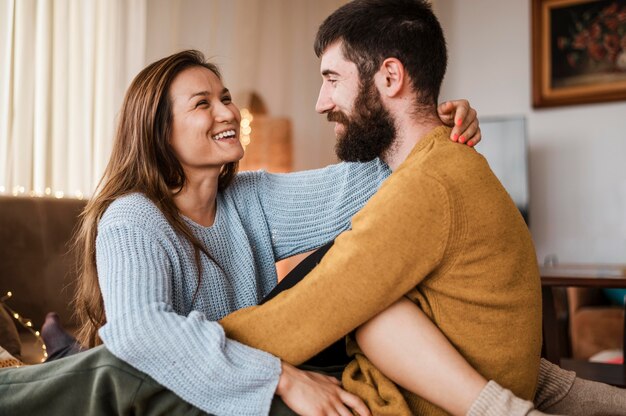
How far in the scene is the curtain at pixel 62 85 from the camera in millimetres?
2545

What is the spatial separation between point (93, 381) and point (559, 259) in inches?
154

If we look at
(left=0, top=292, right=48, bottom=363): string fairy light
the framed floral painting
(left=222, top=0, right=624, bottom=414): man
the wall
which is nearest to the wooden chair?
(left=222, top=0, right=624, bottom=414): man

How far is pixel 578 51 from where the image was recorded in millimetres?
4359

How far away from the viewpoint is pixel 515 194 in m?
4.23

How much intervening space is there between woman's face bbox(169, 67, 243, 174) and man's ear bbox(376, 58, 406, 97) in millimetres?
359

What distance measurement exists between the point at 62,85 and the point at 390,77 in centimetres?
178

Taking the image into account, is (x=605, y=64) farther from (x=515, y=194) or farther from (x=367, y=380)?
(x=367, y=380)

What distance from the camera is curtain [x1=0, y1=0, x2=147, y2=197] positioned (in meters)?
2.54

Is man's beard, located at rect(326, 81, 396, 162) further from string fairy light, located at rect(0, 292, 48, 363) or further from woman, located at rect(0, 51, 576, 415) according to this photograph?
string fairy light, located at rect(0, 292, 48, 363)

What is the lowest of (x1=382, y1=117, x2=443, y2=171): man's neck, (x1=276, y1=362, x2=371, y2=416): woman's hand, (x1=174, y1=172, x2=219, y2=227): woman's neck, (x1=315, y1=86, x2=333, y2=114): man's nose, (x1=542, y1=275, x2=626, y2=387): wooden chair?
(x1=542, y1=275, x2=626, y2=387): wooden chair

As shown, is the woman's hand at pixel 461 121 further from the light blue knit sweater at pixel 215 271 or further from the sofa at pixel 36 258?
the sofa at pixel 36 258

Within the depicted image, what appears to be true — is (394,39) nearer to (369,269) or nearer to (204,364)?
(369,269)

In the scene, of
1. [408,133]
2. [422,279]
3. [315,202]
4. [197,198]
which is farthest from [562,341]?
[422,279]

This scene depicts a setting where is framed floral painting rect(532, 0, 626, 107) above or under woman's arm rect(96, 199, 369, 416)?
above
